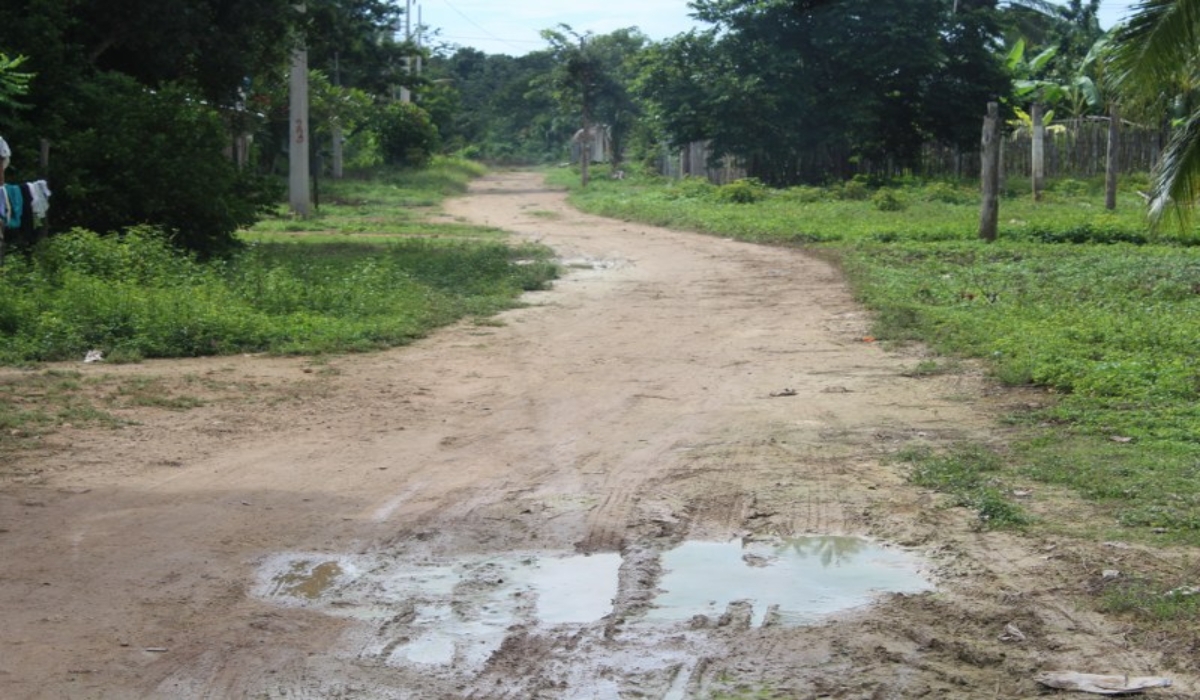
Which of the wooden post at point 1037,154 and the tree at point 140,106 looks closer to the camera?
the tree at point 140,106

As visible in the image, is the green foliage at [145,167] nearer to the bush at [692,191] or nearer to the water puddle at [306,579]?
the water puddle at [306,579]

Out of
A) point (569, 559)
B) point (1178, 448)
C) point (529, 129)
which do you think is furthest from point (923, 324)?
point (529, 129)

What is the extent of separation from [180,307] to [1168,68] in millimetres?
8645

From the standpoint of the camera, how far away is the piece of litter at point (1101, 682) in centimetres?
433

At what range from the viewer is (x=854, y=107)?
112 feet

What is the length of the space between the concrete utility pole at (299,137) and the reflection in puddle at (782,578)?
23.3 m

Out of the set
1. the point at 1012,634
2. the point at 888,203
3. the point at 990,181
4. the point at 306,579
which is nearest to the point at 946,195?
the point at 888,203

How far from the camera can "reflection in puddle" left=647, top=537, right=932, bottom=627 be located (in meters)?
5.29

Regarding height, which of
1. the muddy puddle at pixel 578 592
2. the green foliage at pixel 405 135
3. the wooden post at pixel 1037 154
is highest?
the green foliage at pixel 405 135

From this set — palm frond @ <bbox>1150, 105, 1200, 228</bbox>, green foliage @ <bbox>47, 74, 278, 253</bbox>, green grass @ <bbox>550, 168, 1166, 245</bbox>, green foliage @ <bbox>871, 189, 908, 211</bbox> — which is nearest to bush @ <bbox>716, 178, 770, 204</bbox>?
green grass @ <bbox>550, 168, 1166, 245</bbox>

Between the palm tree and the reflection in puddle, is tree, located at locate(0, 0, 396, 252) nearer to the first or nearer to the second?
the palm tree

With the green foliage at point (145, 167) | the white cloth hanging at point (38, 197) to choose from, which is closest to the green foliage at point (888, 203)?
the green foliage at point (145, 167)

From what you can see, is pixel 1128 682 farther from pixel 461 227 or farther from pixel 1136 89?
pixel 461 227

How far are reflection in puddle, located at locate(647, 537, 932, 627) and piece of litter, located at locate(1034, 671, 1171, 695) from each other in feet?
3.28
